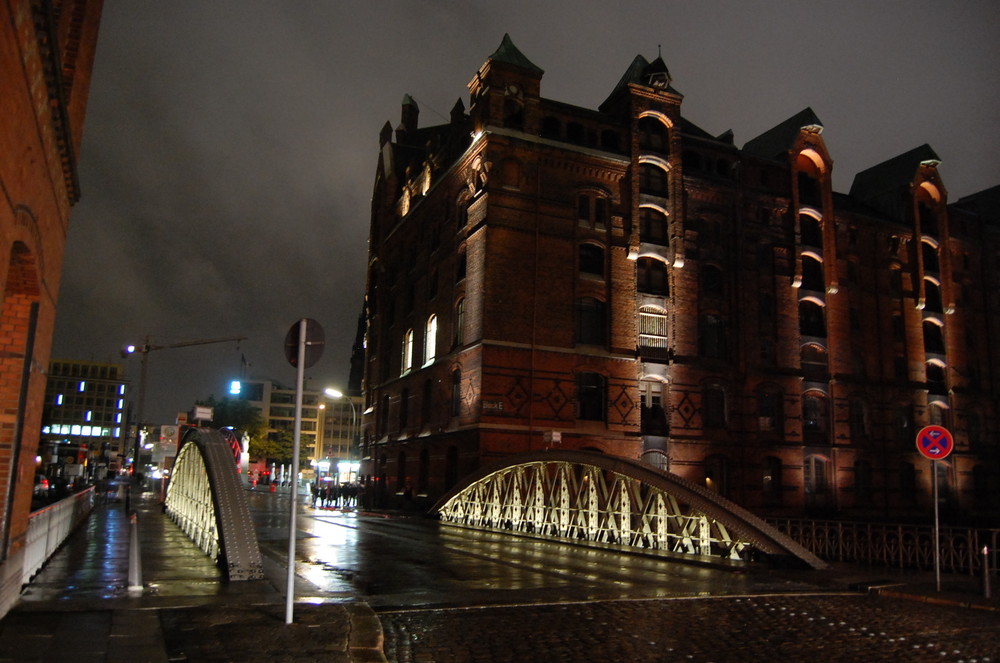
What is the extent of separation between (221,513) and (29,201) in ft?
17.2

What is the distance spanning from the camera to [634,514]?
703 inches

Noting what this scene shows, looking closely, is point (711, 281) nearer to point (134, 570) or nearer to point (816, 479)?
point (816, 479)

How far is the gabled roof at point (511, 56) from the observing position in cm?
3331

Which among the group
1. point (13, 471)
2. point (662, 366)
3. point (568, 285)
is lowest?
point (13, 471)

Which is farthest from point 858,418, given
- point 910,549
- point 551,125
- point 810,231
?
point 910,549

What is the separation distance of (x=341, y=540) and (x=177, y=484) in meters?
5.80

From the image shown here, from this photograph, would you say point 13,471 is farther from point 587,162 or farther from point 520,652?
point 587,162

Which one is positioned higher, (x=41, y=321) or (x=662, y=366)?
(x=662, y=366)

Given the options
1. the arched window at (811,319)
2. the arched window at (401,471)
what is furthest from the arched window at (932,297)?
the arched window at (401,471)

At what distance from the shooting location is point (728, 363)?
36.5 metres

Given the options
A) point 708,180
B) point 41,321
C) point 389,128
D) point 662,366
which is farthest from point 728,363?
point 41,321

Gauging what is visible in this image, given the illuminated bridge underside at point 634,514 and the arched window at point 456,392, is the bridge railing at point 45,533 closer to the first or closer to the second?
the illuminated bridge underside at point 634,514

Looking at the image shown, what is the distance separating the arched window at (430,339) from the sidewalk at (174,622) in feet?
85.4

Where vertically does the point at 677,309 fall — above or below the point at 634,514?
above
